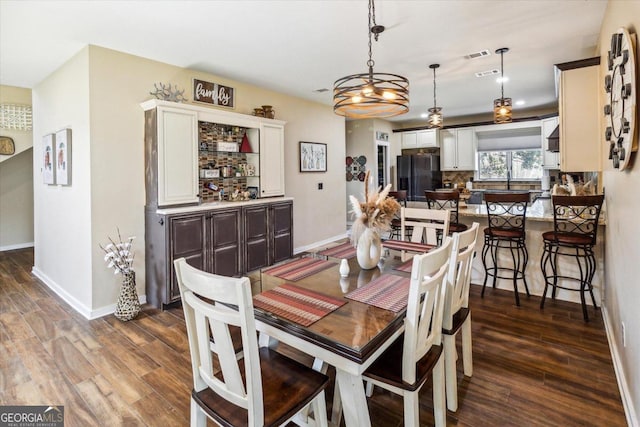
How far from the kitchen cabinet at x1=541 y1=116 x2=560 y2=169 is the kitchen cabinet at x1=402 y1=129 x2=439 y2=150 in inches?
85.0

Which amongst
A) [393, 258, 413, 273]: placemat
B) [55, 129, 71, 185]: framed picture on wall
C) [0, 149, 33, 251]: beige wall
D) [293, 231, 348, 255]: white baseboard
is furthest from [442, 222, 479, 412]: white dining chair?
[0, 149, 33, 251]: beige wall

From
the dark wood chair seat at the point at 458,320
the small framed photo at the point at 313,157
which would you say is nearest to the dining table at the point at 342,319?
the dark wood chair seat at the point at 458,320

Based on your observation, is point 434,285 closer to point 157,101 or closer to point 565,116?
point 565,116

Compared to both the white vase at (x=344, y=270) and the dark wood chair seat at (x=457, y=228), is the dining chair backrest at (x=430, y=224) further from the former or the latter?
the white vase at (x=344, y=270)

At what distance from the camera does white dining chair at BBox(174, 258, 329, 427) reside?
115cm

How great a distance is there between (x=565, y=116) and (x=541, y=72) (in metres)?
1.69

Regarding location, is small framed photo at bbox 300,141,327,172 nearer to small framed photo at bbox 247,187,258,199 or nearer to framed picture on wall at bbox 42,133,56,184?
small framed photo at bbox 247,187,258,199

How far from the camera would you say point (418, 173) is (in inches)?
311

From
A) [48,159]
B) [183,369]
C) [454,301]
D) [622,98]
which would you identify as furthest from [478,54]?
[48,159]

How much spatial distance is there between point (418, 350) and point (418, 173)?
269 inches

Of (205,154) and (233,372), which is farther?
(205,154)

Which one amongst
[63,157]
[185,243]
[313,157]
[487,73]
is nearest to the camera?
[185,243]

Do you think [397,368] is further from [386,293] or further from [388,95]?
[388,95]

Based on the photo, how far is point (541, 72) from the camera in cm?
457
